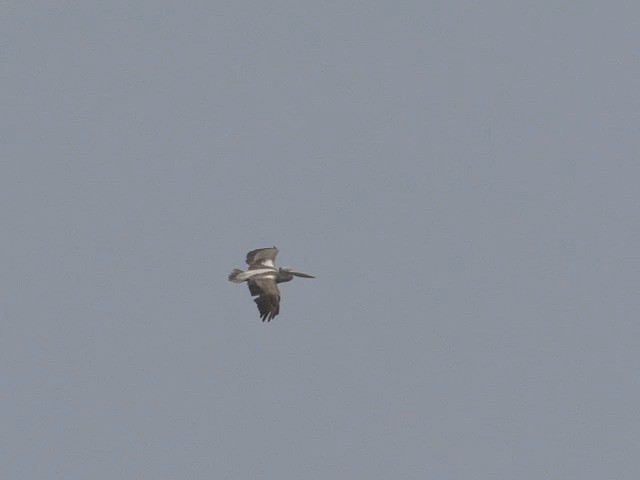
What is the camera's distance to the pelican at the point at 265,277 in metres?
70.2

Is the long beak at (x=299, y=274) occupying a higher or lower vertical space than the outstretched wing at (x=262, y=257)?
lower

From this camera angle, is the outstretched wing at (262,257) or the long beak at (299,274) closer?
the long beak at (299,274)

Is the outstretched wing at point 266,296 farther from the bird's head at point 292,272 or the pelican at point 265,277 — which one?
the bird's head at point 292,272

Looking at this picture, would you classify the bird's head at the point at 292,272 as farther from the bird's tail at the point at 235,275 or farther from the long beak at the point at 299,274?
the bird's tail at the point at 235,275

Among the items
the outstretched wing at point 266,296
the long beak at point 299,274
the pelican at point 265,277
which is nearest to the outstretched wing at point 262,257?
the pelican at point 265,277

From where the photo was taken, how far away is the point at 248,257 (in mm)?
76438

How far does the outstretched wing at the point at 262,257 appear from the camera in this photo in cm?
7544

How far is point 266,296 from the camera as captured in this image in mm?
70438

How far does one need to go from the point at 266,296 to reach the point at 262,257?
5870 mm

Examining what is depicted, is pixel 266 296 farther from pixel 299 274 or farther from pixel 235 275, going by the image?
pixel 299 274

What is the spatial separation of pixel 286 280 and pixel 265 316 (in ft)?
15.9

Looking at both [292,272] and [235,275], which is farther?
[292,272]

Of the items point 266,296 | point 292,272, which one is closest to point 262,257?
point 292,272

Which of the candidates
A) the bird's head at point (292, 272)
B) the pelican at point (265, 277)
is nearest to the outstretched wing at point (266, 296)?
the pelican at point (265, 277)
